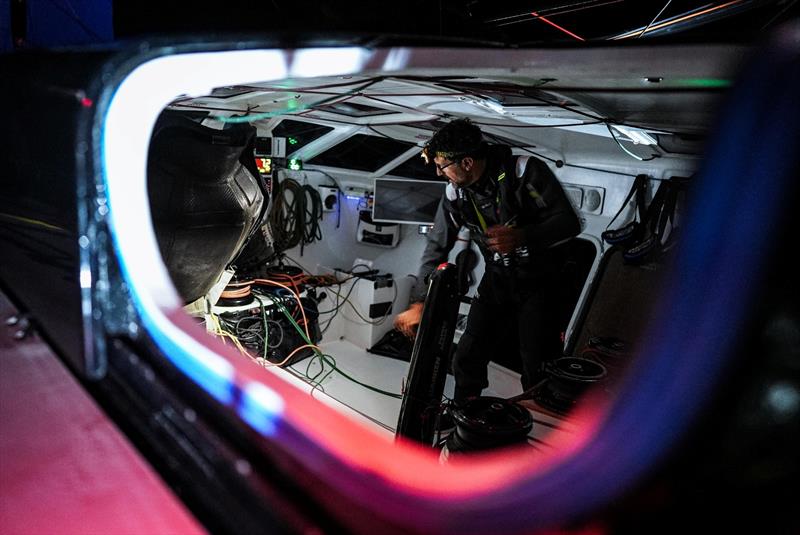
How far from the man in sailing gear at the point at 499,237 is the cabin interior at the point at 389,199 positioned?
0.25m

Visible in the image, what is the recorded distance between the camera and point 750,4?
2.23m

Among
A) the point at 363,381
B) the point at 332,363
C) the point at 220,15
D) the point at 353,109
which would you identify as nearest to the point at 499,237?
the point at 353,109

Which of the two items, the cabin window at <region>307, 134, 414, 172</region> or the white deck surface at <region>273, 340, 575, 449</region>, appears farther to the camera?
the cabin window at <region>307, 134, 414, 172</region>

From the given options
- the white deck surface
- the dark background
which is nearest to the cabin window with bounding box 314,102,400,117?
the dark background

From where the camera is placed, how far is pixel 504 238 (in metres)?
3.01

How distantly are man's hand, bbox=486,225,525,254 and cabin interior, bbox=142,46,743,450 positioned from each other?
487 millimetres

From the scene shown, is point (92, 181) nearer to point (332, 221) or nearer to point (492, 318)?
point (492, 318)

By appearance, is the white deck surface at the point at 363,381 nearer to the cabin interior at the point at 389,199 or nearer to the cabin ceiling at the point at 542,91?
the cabin interior at the point at 389,199

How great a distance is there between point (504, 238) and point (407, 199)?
10.0 feet

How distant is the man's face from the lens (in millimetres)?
3022

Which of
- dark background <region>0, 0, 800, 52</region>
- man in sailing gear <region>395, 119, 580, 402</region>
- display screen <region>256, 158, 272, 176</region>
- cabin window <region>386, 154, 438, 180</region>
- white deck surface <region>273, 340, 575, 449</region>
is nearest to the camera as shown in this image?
dark background <region>0, 0, 800, 52</region>

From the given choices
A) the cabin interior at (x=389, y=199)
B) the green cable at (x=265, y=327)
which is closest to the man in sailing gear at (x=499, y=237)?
the cabin interior at (x=389, y=199)

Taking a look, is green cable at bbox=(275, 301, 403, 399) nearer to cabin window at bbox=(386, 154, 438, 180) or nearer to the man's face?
the man's face

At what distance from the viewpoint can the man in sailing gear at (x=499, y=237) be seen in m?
2.98
